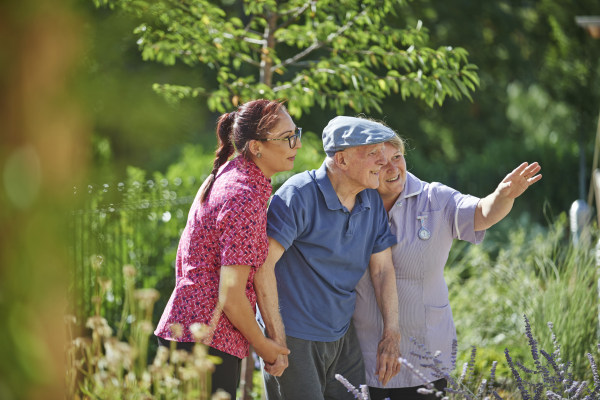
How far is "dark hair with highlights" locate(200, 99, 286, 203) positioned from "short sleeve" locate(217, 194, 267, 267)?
17 cm

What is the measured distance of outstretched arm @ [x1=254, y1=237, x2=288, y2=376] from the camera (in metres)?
2.67

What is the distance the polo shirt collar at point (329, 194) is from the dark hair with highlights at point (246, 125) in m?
0.34

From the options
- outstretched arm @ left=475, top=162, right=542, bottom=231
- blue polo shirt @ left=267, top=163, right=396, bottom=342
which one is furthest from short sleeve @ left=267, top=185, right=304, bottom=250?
outstretched arm @ left=475, top=162, right=542, bottom=231

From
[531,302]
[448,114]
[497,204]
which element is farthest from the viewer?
[448,114]

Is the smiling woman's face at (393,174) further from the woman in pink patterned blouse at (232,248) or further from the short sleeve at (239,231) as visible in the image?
the short sleeve at (239,231)

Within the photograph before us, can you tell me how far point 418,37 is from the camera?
4.76 meters

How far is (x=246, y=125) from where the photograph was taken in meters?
2.72

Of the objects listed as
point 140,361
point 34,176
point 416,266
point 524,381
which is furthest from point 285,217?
point 34,176

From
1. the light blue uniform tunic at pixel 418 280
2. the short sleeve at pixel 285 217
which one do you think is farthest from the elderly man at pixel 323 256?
the light blue uniform tunic at pixel 418 280

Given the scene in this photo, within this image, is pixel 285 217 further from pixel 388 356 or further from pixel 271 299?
pixel 388 356

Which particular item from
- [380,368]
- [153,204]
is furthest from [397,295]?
[153,204]

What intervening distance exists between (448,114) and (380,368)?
13278 millimetres

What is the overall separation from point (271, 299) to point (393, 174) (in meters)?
0.84

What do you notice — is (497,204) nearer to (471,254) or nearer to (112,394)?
(112,394)
